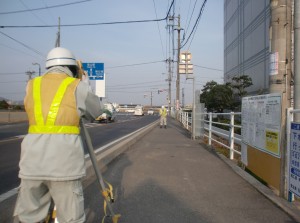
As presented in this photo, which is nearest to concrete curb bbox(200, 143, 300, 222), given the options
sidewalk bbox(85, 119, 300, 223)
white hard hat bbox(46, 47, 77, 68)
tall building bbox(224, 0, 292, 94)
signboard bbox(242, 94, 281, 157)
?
sidewalk bbox(85, 119, 300, 223)

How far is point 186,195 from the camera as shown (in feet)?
17.9

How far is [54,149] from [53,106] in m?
0.33

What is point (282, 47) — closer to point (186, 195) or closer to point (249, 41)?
point (186, 195)

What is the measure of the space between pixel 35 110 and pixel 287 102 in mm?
4222

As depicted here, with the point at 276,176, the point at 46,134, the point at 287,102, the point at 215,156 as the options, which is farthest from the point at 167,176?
the point at 46,134

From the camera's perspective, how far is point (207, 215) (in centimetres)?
449

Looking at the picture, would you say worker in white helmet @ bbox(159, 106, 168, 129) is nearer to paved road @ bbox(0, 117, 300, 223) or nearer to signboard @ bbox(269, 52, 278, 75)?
paved road @ bbox(0, 117, 300, 223)

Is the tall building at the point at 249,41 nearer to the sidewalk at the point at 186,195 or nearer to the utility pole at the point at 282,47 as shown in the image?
the sidewalk at the point at 186,195

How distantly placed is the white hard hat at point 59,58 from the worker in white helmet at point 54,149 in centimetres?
15

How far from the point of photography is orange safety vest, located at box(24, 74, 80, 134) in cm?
252

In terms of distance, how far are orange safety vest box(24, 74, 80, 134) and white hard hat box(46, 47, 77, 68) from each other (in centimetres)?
21

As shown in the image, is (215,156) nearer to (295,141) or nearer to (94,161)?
(295,141)

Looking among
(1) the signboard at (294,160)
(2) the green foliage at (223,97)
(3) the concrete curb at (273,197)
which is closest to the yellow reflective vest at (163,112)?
(2) the green foliage at (223,97)

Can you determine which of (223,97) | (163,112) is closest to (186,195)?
(163,112)
